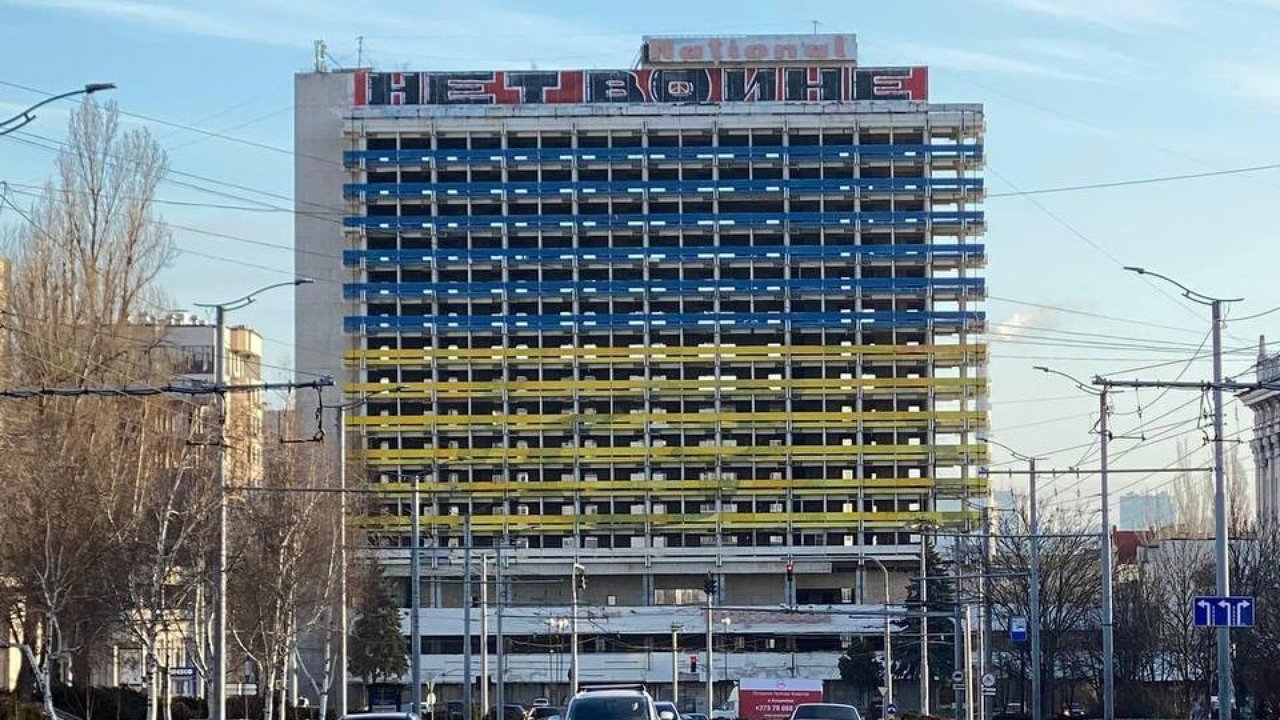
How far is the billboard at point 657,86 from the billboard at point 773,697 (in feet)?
203

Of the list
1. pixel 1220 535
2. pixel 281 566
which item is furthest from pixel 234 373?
pixel 1220 535

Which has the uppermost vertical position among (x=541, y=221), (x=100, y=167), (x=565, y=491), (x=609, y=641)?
(x=541, y=221)

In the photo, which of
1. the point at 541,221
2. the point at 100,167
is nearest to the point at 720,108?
the point at 541,221

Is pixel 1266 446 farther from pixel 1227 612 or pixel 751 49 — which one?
pixel 1227 612

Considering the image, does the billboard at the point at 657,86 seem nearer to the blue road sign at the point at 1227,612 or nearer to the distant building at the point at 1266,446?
the distant building at the point at 1266,446

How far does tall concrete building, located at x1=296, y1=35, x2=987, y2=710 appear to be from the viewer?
507ft

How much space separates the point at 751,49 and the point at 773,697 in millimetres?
64125

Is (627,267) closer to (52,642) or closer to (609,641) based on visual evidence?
(609,641)

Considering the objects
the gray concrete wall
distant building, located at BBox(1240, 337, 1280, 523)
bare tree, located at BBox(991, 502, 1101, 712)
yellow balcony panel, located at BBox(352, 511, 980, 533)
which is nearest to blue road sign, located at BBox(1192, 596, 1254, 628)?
bare tree, located at BBox(991, 502, 1101, 712)

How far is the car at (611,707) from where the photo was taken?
3691cm

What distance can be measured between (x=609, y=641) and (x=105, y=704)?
74410 mm

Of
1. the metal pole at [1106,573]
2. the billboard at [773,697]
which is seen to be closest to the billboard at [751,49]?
the billboard at [773,697]

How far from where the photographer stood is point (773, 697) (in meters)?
101

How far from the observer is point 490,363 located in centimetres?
15625
